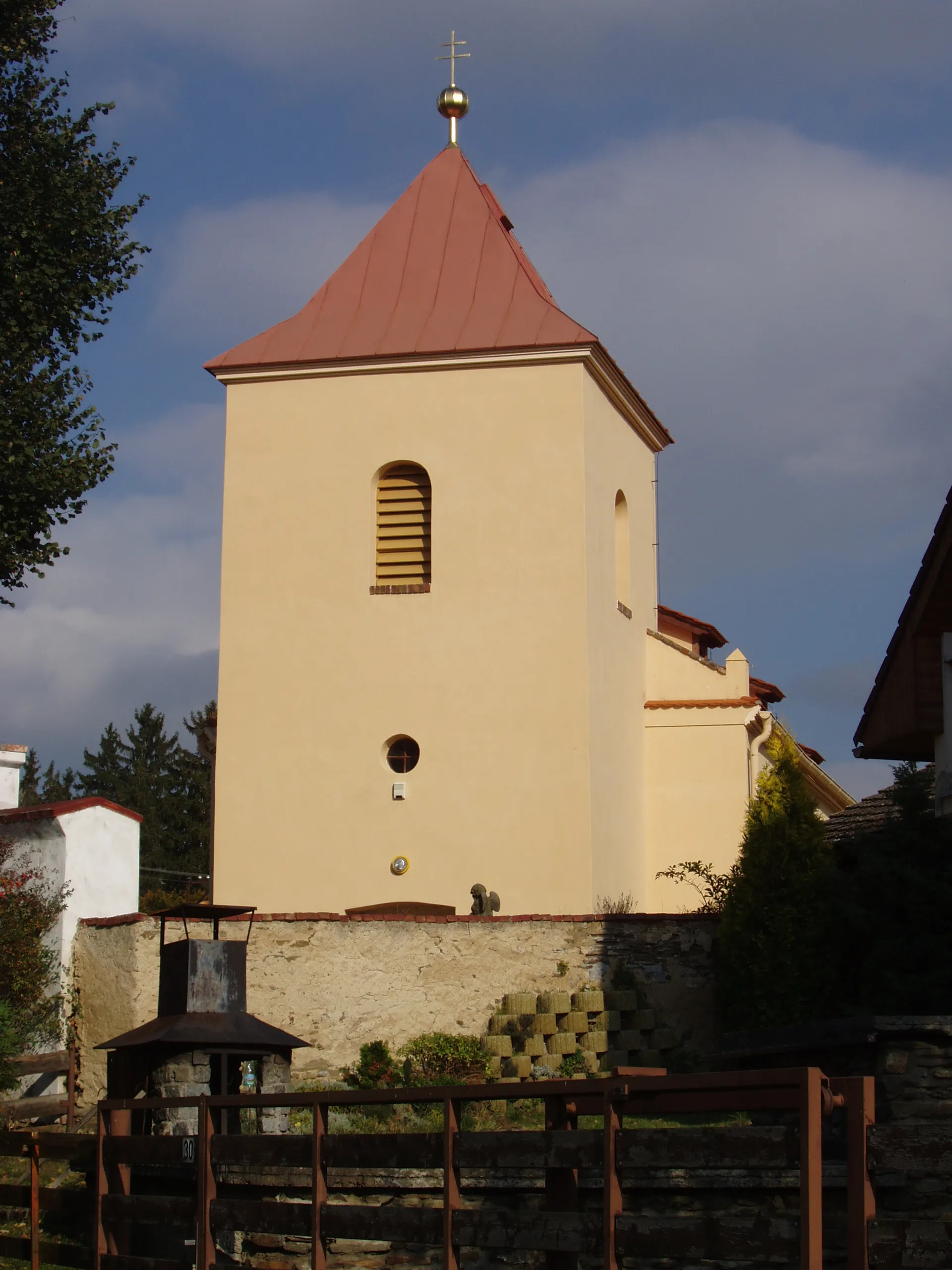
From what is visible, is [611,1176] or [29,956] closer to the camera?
[611,1176]

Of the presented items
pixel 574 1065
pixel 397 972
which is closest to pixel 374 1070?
pixel 397 972

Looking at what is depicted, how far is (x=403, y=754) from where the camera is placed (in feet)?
80.2

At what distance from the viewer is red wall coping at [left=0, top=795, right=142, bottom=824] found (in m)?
20.0

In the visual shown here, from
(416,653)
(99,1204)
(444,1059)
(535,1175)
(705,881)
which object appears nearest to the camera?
(535,1175)

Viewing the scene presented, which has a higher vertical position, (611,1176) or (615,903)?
(615,903)

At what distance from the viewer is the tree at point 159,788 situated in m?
63.3

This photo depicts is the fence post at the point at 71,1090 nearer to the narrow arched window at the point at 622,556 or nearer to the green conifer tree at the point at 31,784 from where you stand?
the narrow arched window at the point at 622,556

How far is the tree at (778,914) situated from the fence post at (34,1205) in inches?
356

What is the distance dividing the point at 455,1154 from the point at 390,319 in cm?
1947

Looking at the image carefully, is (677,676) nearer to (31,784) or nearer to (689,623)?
(689,623)

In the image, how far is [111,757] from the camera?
71938 mm

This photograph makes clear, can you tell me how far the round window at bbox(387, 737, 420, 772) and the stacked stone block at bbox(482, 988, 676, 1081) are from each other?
562 centimetres

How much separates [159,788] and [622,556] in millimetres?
44356

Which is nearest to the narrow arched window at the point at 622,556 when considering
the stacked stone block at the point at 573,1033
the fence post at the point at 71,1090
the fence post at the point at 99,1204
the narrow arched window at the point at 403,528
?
the narrow arched window at the point at 403,528
